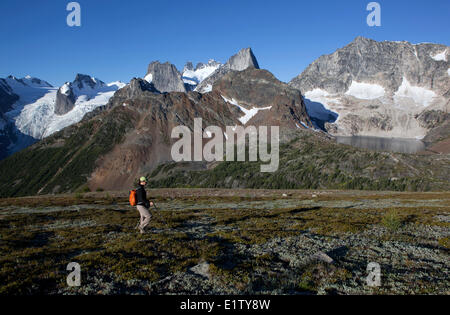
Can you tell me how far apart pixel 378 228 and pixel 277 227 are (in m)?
10.2

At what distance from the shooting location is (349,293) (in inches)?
527

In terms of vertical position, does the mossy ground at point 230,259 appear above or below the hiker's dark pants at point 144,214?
below

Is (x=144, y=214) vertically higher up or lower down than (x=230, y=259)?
higher up

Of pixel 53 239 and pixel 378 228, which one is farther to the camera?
pixel 378 228

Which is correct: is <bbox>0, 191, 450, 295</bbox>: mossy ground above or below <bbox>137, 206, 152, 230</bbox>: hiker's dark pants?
below

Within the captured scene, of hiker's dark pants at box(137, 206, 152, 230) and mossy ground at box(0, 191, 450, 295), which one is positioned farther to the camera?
hiker's dark pants at box(137, 206, 152, 230)

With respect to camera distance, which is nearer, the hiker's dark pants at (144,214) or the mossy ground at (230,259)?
the mossy ground at (230,259)

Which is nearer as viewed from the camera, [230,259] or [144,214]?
[230,259]
